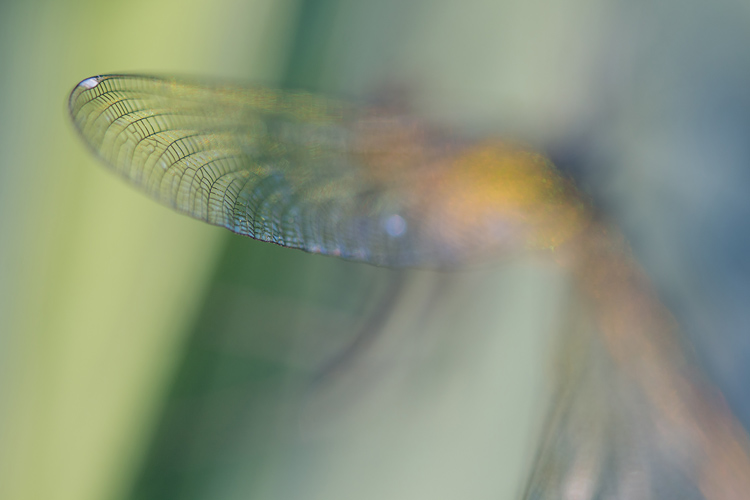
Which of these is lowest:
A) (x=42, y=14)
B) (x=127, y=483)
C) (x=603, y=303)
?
(x=127, y=483)

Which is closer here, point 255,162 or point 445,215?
point 255,162

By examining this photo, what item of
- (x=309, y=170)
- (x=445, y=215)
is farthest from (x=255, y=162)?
(x=445, y=215)

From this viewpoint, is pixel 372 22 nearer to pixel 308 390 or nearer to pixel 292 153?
pixel 292 153

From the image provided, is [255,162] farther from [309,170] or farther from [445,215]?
[445,215]

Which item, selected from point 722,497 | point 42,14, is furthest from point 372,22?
point 722,497
